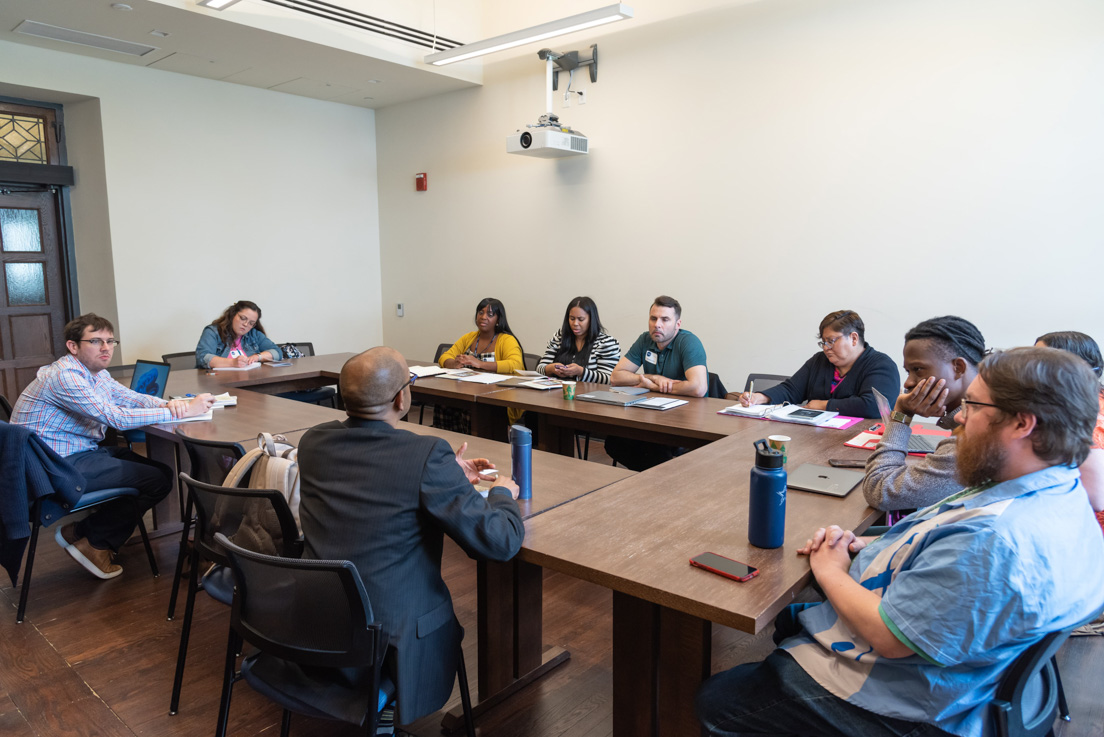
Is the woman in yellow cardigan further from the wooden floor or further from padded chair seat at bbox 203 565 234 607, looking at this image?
padded chair seat at bbox 203 565 234 607

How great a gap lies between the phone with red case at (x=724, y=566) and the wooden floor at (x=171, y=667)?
871mm

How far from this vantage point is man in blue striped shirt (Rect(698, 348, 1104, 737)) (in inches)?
45.7

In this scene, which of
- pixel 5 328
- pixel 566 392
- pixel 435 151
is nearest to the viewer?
pixel 566 392

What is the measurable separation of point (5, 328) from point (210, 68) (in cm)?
254

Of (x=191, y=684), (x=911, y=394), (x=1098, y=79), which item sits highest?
(x=1098, y=79)

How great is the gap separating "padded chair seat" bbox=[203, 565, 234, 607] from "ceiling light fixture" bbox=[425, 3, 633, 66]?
3626mm

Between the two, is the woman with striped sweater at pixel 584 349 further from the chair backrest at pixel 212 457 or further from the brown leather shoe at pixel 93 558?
the brown leather shoe at pixel 93 558

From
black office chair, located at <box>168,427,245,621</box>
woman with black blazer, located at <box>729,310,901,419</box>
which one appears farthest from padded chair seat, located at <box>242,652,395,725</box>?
woman with black blazer, located at <box>729,310,901,419</box>

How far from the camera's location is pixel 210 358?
15.8 ft

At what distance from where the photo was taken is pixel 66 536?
3.20m

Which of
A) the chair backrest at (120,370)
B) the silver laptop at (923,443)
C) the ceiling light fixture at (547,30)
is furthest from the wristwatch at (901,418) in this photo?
the chair backrest at (120,370)

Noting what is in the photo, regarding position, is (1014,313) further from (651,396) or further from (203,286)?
(203,286)

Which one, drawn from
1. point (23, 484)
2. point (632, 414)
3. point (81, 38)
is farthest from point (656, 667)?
point (81, 38)

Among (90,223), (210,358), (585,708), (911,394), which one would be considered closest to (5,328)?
(90,223)
